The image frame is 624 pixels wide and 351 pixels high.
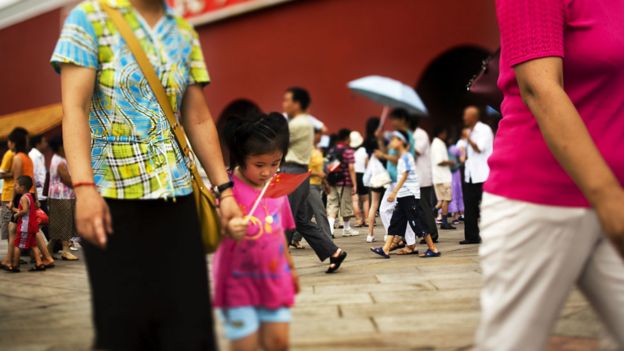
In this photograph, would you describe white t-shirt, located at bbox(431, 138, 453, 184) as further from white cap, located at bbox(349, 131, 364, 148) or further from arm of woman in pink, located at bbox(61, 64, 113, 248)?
arm of woman in pink, located at bbox(61, 64, 113, 248)

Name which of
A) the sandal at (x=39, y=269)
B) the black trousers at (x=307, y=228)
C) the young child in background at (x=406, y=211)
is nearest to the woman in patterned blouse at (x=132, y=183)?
the black trousers at (x=307, y=228)

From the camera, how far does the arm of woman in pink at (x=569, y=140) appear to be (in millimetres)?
1684

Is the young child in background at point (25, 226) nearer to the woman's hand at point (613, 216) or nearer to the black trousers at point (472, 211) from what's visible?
the black trousers at point (472, 211)

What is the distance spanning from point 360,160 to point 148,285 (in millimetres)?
10802

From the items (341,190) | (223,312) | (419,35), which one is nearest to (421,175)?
(341,190)

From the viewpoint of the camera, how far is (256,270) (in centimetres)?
276

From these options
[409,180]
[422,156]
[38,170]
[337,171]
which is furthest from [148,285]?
[337,171]

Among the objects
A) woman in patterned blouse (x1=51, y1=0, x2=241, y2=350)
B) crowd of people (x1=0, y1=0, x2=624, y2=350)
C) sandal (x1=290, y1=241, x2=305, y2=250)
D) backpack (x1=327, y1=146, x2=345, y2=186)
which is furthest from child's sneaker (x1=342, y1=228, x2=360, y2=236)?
woman in patterned blouse (x1=51, y1=0, x2=241, y2=350)

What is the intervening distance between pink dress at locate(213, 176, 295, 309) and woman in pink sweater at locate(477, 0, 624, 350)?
3.20 feet

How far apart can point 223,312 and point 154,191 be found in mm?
672

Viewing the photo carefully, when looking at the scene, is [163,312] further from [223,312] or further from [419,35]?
[419,35]

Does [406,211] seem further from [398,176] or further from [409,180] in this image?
[398,176]

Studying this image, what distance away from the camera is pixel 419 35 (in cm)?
1553

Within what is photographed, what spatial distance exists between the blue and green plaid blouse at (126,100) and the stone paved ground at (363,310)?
Result: 1.37m
